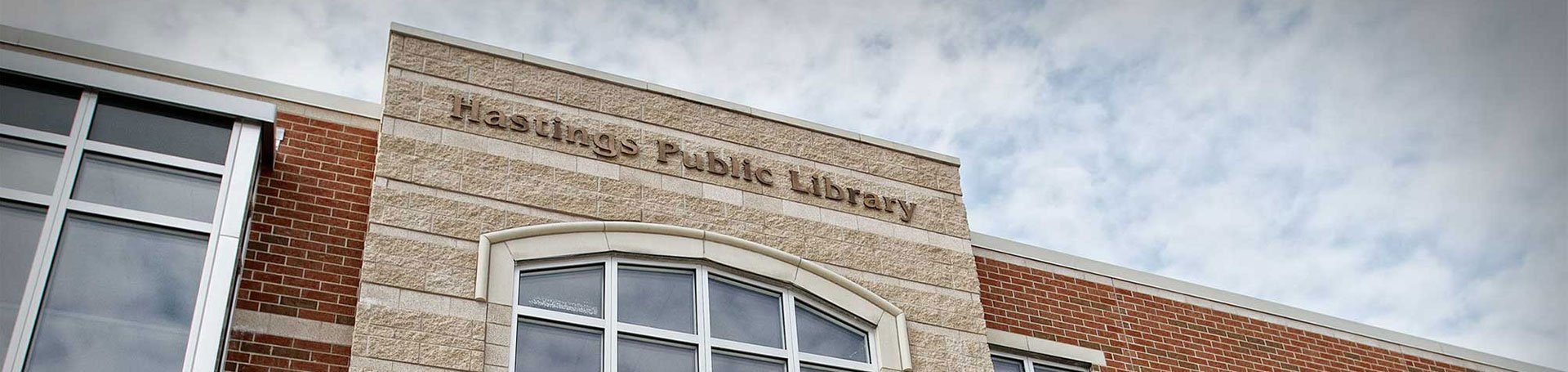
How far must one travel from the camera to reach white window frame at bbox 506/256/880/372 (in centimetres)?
1058

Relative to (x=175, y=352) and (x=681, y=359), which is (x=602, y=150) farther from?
(x=175, y=352)

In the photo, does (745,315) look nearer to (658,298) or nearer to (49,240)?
(658,298)

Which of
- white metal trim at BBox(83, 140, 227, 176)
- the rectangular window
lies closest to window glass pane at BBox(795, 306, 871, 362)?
the rectangular window

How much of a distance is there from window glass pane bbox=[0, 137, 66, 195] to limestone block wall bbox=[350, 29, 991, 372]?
212 cm

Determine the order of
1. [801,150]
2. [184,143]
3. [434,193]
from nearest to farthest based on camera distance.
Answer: [184,143] < [434,193] < [801,150]

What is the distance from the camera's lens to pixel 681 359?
1094cm

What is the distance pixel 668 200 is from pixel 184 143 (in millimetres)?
3792

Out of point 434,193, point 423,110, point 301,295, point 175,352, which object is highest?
point 423,110

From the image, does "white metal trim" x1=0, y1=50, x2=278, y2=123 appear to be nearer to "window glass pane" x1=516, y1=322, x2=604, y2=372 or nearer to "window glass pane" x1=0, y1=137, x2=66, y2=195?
"window glass pane" x1=0, y1=137, x2=66, y2=195

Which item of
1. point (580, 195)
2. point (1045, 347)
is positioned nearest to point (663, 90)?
point (580, 195)

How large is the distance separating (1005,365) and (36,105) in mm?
8641

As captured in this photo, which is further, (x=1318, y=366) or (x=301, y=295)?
(x=1318, y=366)

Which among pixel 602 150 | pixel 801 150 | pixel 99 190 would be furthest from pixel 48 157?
pixel 801 150

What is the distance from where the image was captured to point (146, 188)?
31.7ft
